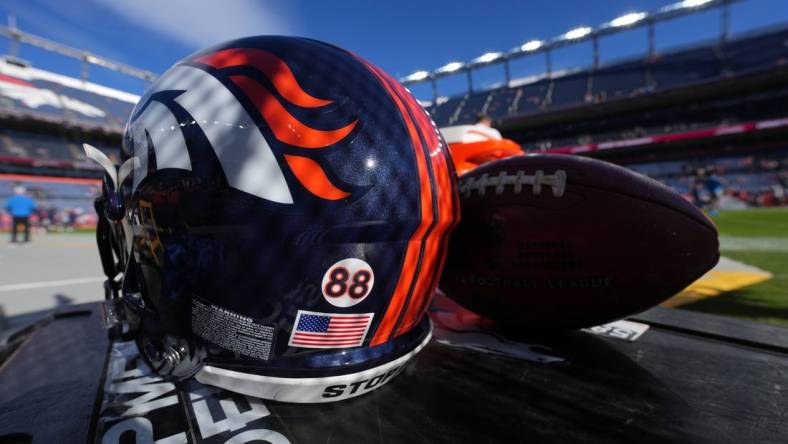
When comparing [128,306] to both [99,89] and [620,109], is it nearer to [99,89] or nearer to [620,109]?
[620,109]

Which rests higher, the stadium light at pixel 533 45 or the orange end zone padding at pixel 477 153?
the stadium light at pixel 533 45

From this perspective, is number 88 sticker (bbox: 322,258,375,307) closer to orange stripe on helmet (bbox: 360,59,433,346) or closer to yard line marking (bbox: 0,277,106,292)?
orange stripe on helmet (bbox: 360,59,433,346)

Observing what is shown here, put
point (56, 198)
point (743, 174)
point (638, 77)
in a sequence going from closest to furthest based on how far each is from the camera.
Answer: point (56, 198)
point (743, 174)
point (638, 77)

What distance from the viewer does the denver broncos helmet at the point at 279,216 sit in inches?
26.0

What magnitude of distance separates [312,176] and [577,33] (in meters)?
20.9

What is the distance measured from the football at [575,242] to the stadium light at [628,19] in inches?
790

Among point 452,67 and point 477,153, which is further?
point 452,67

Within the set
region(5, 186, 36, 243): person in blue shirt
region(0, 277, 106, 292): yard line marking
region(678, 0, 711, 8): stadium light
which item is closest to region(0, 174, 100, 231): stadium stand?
region(5, 186, 36, 243): person in blue shirt

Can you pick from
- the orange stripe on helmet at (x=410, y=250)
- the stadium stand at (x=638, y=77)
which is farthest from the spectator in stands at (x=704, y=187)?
the orange stripe on helmet at (x=410, y=250)

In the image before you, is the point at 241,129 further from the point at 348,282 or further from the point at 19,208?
the point at 19,208

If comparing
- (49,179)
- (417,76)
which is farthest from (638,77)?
(49,179)

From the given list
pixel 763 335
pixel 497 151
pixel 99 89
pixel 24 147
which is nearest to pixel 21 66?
pixel 99 89

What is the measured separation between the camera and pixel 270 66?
28.2 inches

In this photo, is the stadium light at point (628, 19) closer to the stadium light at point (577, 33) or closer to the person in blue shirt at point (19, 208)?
the stadium light at point (577, 33)
